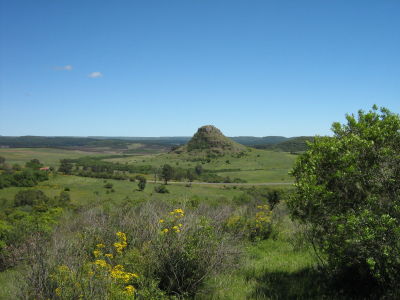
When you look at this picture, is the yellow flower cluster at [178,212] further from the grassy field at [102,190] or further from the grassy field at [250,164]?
the grassy field at [250,164]

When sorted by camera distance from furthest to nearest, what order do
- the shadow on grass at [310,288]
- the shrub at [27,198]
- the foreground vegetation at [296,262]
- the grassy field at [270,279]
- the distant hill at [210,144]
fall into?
the distant hill at [210,144] → the shrub at [27,198] → the grassy field at [270,279] → the shadow on grass at [310,288] → the foreground vegetation at [296,262]

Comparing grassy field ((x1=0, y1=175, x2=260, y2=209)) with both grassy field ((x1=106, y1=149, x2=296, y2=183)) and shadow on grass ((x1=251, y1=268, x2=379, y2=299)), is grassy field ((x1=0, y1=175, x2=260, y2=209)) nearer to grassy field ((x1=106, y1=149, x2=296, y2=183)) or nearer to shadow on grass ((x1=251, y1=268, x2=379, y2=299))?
grassy field ((x1=106, y1=149, x2=296, y2=183))

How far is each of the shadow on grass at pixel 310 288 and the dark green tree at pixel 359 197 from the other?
1.01 feet

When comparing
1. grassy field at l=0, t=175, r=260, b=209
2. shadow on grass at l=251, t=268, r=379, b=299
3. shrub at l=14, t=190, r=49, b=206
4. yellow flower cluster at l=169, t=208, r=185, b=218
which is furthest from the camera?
grassy field at l=0, t=175, r=260, b=209

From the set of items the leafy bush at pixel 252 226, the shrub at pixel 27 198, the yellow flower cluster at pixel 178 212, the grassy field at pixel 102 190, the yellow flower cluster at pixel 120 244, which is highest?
the yellow flower cluster at pixel 178 212

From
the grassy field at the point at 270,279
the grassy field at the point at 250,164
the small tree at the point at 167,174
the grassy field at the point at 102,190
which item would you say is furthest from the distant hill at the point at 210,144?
the grassy field at the point at 270,279

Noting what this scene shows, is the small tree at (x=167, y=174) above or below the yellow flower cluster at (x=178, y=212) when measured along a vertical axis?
below

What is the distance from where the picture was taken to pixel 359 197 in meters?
5.65

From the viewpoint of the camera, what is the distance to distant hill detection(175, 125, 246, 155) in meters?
177

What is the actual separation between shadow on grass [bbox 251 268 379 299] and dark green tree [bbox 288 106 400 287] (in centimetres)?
31

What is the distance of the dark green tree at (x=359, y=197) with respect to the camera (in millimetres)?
4781

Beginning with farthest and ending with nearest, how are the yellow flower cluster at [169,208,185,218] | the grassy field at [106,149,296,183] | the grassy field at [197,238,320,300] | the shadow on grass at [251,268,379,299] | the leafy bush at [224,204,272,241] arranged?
the grassy field at [106,149,296,183]
the leafy bush at [224,204,272,241]
the yellow flower cluster at [169,208,185,218]
the grassy field at [197,238,320,300]
the shadow on grass at [251,268,379,299]

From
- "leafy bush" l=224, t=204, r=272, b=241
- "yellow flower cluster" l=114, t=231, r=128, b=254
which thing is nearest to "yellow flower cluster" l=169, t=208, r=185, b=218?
"yellow flower cluster" l=114, t=231, r=128, b=254

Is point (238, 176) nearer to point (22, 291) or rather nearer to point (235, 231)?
point (235, 231)
